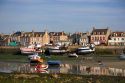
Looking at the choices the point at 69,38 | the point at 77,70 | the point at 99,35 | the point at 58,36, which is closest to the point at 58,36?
the point at 58,36

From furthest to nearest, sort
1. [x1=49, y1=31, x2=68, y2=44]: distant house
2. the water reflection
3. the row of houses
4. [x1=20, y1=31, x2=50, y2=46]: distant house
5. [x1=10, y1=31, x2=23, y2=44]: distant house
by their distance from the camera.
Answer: [x1=49, y1=31, x2=68, y2=44]: distant house → [x1=10, y1=31, x2=23, y2=44]: distant house → [x1=20, y1=31, x2=50, y2=46]: distant house → the row of houses → the water reflection

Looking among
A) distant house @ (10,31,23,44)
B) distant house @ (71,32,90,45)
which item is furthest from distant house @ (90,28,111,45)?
distant house @ (10,31,23,44)

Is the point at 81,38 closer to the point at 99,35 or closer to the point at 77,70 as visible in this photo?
the point at 99,35

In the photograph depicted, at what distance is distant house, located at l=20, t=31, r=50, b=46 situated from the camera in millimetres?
111425

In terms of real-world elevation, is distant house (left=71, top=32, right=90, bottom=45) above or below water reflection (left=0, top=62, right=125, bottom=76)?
above

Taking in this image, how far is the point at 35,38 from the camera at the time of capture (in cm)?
11194

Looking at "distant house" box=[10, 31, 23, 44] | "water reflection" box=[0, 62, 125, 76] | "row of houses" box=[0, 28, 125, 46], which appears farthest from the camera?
"distant house" box=[10, 31, 23, 44]

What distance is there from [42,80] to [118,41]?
256 feet

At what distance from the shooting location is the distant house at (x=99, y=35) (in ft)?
332

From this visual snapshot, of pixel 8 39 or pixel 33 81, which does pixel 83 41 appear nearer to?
pixel 8 39

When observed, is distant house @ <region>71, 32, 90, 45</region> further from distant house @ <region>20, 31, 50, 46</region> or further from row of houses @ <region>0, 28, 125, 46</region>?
distant house @ <region>20, 31, 50, 46</region>

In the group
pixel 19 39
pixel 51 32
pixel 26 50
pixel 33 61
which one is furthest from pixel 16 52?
pixel 51 32

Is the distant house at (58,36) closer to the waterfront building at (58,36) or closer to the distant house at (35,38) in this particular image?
the waterfront building at (58,36)

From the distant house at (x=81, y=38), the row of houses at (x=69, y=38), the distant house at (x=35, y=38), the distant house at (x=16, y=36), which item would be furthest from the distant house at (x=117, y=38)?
the distant house at (x=16, y=36)
